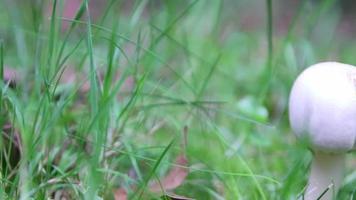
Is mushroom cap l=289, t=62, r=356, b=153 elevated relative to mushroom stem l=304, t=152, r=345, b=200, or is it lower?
elevated

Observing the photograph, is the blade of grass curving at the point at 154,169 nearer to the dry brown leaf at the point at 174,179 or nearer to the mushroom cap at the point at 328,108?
the dry brown leaf at the point at 174,179

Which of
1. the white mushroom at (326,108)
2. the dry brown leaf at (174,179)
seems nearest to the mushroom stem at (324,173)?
the white mushroom at (326,108)

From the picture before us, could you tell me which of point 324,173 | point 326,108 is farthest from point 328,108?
point 324,173

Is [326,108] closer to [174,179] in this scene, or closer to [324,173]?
[324,173]

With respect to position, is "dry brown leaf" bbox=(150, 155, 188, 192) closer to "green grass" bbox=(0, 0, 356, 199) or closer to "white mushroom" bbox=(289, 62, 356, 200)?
"green grass" bbox=(0, 0, 356, 199)

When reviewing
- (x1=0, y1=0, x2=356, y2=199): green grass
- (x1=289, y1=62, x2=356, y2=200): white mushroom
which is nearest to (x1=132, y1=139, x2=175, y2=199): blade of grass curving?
(x1=0, y1=0, x2=356, y2=199): green grass
